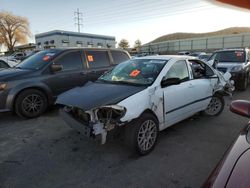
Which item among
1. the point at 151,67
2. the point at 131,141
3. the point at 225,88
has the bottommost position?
the point at 131,141

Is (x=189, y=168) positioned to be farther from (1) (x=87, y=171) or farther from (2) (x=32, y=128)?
(2) (x=32, y=128)

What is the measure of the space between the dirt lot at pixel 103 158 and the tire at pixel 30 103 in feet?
1.59

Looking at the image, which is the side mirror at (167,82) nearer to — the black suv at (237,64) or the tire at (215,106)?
the tire at (215,106)

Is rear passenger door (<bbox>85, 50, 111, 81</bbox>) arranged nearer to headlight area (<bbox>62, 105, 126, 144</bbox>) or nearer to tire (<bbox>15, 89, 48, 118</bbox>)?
tire (<bbox>15, 89, 48, 118</bbox>)

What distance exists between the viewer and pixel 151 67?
153 inches

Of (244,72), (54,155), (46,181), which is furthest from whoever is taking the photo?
(244,72)

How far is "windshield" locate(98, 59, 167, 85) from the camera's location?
11.9ft

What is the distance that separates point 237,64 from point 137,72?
608 cm

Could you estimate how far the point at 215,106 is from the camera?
5.19 metres

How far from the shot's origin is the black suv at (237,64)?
7.88 metres

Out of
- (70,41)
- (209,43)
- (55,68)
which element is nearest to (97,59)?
(55,68)

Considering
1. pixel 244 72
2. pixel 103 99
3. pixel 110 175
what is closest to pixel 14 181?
pixel 110 175

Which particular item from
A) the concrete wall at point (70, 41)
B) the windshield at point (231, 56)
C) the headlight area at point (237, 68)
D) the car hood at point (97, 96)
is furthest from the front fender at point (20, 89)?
the concrete wall at point (70, 41)

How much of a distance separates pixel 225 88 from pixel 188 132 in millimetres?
1927
